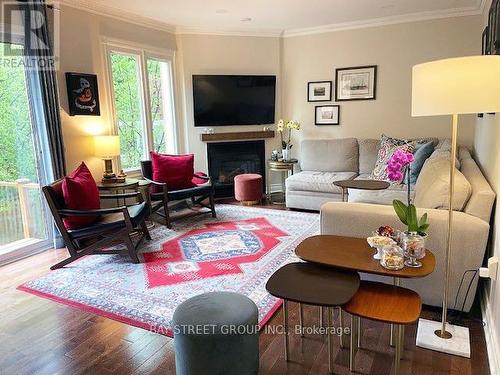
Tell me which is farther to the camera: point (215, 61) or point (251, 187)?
point (215, 61)

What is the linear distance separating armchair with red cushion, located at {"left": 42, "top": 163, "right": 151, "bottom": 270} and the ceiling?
2051mm

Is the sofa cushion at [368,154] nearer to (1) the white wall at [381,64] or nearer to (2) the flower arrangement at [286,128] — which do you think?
(1) the white wall at [381,64]

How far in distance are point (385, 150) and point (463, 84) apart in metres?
3.14

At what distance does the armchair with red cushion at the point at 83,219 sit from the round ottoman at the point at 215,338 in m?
1.76

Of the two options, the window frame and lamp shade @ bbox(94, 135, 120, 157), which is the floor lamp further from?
the window frame

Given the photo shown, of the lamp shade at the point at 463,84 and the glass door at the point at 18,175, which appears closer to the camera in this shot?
the lamp shade at the point at 463,84

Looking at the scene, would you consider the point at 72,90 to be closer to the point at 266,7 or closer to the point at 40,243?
the point at 40,243

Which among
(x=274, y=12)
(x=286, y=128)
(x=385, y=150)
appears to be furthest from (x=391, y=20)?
(x=286, y=128)

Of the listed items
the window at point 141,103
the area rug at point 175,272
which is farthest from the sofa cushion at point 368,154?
the window at point 141,103

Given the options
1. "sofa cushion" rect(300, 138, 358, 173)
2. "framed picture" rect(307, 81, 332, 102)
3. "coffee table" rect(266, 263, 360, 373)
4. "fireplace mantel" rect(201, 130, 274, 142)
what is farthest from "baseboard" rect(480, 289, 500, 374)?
"fireplace mantel" rect(201, 130, 274, 142)

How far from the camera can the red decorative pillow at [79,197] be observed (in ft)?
10.5

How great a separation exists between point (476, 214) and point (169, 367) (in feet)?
6.78

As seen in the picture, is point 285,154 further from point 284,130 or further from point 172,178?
point 172,178

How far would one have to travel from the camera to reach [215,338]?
1.66 metres
